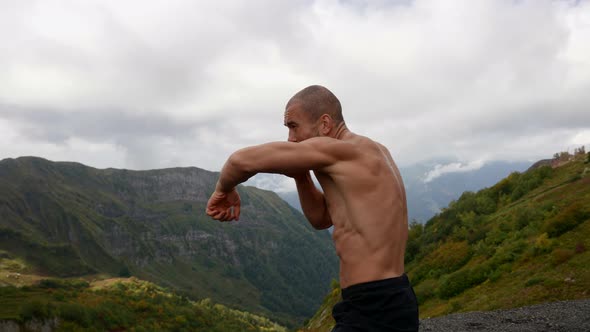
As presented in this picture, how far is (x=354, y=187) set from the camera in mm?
3137

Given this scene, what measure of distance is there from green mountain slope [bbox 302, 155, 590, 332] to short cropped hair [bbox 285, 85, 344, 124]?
39.5 feet

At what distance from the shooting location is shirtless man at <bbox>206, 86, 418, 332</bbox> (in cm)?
309

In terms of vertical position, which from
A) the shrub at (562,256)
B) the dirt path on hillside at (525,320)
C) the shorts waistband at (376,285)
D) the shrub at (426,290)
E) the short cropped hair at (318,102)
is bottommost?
the shrub at (426,290)

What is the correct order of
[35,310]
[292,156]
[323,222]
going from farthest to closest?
[35,310], [323,222], [292,156]

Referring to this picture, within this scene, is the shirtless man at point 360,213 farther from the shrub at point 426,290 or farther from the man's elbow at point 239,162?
the shrub at point 426,290

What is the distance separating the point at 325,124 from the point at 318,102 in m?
0.17

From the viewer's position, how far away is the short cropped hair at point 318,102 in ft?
11.0

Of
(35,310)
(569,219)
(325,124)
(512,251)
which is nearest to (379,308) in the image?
(325,124)

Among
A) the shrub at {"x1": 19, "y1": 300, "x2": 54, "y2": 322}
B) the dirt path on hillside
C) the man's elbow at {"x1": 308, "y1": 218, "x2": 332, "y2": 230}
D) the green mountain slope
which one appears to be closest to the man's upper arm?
the man's elbow at {"x1": 308, "y1": 218, "x2": 332, "y2": 230}

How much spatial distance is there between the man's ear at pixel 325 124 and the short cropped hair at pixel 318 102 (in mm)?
27

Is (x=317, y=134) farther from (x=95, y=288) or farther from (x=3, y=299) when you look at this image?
(x=95, y=288)

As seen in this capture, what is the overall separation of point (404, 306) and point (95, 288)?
97.2 m

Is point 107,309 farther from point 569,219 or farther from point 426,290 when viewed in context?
point 569,219

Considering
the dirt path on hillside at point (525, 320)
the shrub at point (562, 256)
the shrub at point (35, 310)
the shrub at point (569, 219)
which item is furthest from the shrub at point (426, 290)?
the shrub at point (35, 310)
